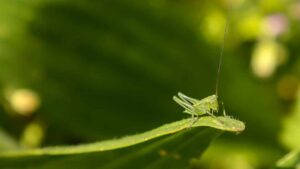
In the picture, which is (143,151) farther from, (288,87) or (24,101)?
(288,87)

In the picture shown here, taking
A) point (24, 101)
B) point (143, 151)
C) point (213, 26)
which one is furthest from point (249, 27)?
point (143, 151)

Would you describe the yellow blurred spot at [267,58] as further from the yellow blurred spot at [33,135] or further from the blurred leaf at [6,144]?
the blurred leaf at [6,144]

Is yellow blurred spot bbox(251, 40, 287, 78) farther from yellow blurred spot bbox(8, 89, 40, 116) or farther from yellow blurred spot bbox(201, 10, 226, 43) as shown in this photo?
yellow blurred spot bbox(8, 89, 40, 116)

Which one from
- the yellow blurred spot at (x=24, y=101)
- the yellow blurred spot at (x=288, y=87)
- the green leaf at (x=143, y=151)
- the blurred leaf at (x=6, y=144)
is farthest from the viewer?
the yellow blurred spot at (x=288, y=87)

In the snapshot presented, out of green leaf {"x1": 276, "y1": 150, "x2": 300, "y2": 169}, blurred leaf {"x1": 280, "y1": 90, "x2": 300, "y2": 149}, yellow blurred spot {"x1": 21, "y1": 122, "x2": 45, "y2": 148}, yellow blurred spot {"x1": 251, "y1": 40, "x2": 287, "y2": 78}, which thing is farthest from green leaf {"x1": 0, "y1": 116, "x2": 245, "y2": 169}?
yellow blurred spot {"x1": 251, "y1": 40, "x2": 287, "y2": 78}

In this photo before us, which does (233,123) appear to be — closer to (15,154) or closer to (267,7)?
(15,154)

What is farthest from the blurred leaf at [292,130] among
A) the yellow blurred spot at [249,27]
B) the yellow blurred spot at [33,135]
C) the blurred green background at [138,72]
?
the yellow blurred spot at [33,135]
